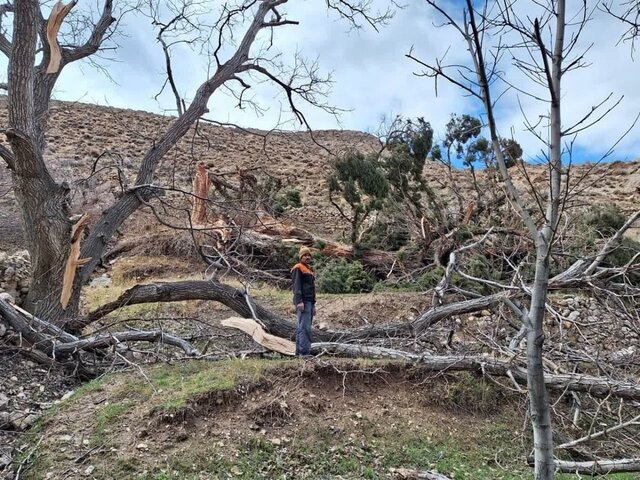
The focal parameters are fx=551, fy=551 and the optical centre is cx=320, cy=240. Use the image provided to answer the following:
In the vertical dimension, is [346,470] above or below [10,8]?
below

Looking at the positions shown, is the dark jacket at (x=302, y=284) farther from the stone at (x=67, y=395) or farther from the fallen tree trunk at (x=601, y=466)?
the fallen tree trunk at (x=601, y=466)

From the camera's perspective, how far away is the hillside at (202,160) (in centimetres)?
1490

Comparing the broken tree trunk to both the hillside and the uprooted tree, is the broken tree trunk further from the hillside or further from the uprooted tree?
the uprooted tree

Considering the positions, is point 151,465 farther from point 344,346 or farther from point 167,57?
point 167,57

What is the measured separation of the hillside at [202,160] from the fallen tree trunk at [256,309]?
2859 millimetres

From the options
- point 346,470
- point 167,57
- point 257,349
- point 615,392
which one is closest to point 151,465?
point 346,470

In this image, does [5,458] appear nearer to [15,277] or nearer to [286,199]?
[15,277]

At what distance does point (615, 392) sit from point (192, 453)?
3.63 metres

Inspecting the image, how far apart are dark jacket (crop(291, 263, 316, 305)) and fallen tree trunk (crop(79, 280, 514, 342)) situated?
0.89 meters

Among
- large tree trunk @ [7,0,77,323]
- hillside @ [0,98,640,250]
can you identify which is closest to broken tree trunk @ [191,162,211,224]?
hillside @ [0,98,640,250]

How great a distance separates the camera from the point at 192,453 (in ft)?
13.5

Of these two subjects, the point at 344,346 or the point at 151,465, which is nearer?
the point at 151,465

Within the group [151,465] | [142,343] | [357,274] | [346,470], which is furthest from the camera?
[357,274]

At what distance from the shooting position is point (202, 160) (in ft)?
49.4
